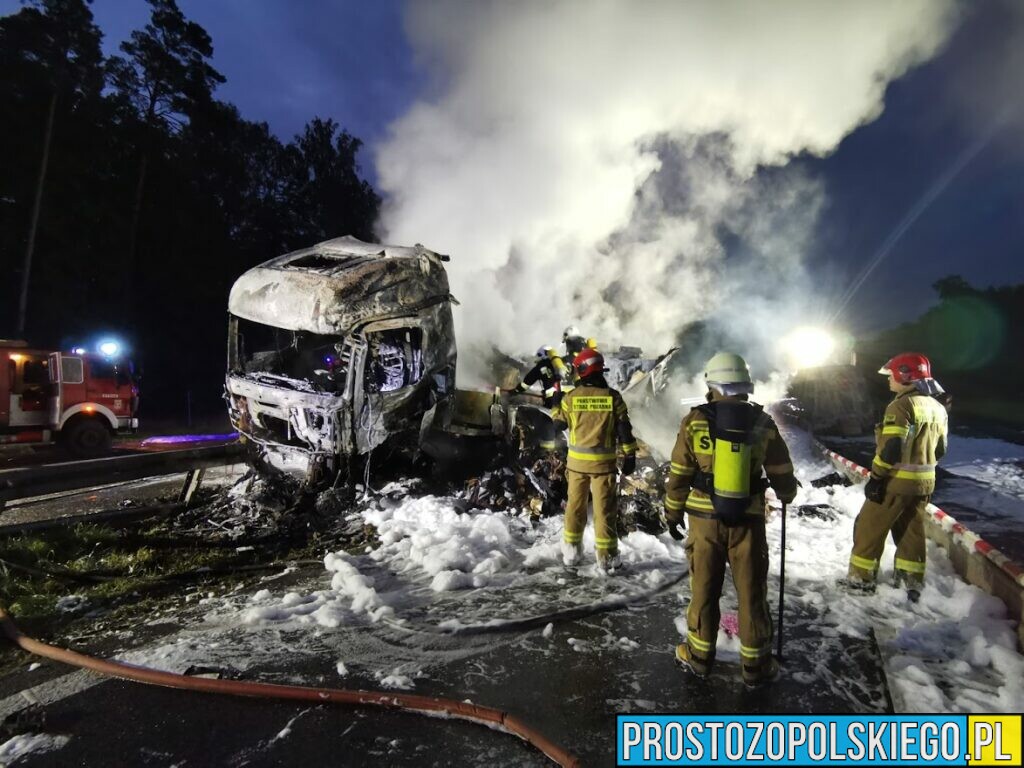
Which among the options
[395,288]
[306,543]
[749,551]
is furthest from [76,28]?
[749,551]

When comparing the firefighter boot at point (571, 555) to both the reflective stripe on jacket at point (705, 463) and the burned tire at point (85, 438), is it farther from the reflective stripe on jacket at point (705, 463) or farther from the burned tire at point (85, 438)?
the burned tire at point (85, 438)

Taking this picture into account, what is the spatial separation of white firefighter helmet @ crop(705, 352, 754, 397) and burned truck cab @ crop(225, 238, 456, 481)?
407 centimetres

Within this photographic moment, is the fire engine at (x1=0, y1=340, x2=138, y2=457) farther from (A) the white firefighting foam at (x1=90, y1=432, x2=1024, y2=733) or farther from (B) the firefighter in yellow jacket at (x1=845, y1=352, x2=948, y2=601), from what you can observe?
(B) the firefighter in yellow jacket at (x1=845, y1=352, x2=948, y2=601)

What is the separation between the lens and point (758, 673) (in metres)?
2.93

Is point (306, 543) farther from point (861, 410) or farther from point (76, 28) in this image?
point (76, 28)

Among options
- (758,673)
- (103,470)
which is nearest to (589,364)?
(758,673)

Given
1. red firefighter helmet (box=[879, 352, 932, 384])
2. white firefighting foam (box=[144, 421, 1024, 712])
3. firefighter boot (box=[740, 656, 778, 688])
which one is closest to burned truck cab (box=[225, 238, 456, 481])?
white firefighting foam (box=[144, 421, 1024, 712])

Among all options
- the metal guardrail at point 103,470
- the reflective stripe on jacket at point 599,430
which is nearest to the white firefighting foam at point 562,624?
the reflective stripe on jacket at point 599,430

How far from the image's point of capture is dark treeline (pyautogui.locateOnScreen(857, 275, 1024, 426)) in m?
24.6

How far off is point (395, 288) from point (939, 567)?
584 centimetres

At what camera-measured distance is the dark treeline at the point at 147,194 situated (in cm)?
1672

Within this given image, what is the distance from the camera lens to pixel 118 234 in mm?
19812

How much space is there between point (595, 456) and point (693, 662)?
185 centimetres

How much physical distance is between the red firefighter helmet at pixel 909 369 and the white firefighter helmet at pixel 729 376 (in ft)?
5.82
